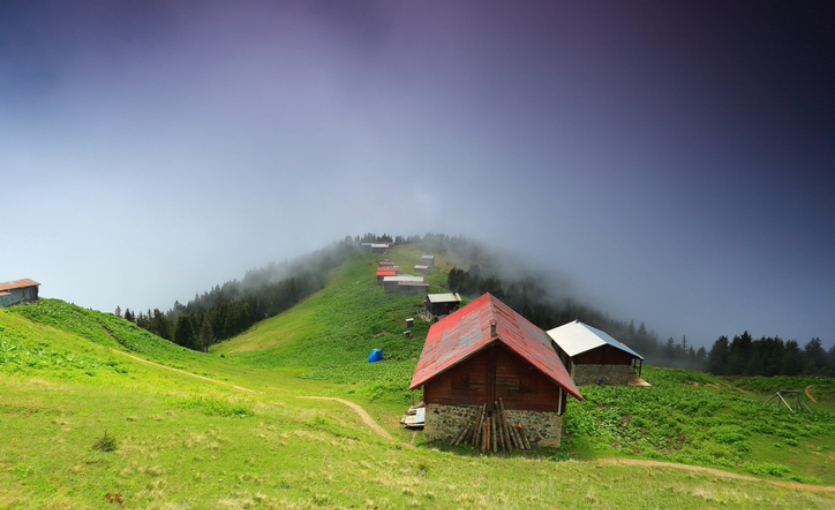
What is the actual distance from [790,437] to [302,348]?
7029 centimetres

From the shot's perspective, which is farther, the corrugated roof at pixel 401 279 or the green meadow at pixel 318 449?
the corrugated roof at pixel 401 279

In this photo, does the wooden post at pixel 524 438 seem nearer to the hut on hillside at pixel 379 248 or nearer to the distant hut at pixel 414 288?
the distant hut at pixel 414 288

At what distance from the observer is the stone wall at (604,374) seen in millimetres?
45094

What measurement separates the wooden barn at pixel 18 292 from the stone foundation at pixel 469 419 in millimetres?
57685

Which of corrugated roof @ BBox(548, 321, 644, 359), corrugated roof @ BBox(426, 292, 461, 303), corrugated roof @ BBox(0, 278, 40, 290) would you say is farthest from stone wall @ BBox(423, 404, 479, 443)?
corrugated roof @ BBox(0, 278, 40, 290)

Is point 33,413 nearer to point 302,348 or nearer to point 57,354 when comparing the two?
point 57,354

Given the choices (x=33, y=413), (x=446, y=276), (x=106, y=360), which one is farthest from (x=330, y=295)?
(x=33, y=413)

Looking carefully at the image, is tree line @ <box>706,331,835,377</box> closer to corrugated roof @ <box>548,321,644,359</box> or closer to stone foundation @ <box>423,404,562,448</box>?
corrugated roof @ <box>548,321,644,359</box>

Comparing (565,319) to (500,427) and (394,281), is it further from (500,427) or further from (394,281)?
(500,427)

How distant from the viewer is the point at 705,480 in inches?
797

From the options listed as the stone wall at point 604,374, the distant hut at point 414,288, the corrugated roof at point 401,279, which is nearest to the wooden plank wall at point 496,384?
the stone wall at point 604,374

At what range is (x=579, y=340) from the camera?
158 ft

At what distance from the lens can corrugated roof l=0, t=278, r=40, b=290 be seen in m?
52.0

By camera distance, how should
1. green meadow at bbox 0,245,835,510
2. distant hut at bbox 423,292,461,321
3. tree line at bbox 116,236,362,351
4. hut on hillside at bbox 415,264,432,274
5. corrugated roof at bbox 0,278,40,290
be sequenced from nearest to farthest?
green meadow at bbox 0,245,835,510, corrugated roof at bbox 0,278,40,290, distant hut at bbox 423,292,461,321, tree line at bbox 116,236,362,351, hut on hillside at bbox 415,264,432,274
